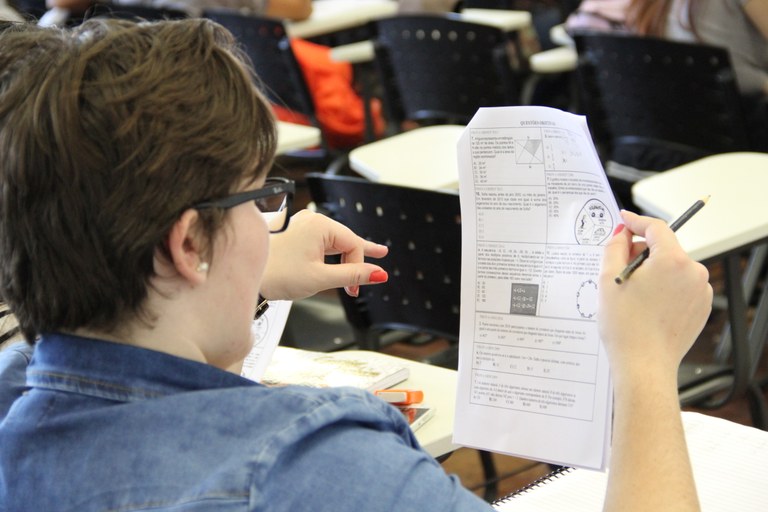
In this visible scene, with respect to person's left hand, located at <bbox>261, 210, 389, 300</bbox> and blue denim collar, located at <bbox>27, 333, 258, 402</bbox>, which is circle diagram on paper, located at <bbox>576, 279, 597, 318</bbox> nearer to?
person's left hand, located at <bbox>261, 210, 389, 300</bbox>

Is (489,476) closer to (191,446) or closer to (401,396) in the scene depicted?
(401,396)

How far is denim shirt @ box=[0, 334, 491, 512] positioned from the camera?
714mm

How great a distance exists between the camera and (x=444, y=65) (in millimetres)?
3602

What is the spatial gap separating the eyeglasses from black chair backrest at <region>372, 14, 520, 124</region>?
254cm

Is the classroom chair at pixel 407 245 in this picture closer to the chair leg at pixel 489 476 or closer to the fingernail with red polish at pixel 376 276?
the chair leg at pixel 489 476

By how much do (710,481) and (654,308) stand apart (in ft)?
1.07

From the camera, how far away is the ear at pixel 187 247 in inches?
30.6

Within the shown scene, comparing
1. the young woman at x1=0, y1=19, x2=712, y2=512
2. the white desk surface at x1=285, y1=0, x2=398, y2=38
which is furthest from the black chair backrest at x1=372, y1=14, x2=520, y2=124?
the young woman at x1=0, y1=19, x2=712, y2=512

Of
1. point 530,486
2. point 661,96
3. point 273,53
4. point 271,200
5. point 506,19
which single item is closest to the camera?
point 271,200

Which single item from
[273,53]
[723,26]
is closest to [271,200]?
[723,26]

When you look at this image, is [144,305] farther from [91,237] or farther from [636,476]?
[636,476]

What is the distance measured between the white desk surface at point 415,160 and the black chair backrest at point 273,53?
92 centimetres

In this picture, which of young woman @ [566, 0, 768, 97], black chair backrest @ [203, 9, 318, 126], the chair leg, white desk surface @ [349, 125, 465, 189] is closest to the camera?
the chair leg

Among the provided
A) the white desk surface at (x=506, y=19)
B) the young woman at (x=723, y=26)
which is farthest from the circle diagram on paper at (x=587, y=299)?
the white desk surface at (x=506, y=19)
